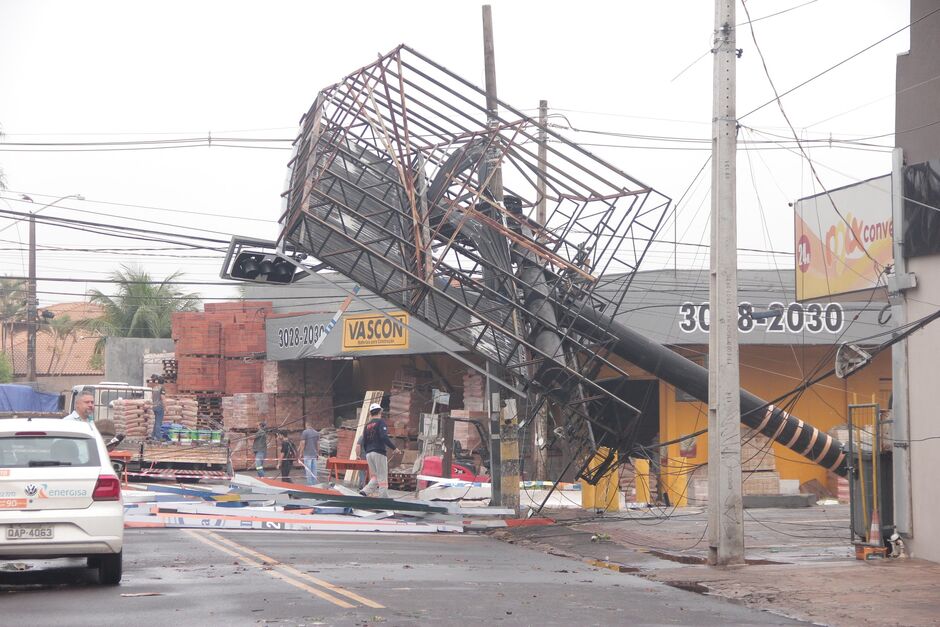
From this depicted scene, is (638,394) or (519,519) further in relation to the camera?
(638,394)

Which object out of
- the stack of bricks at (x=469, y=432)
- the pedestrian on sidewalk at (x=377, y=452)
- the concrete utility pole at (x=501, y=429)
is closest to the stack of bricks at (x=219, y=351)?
the stack of bricks at (x=469, y=432)

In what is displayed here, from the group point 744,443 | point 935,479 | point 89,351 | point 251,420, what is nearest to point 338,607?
point 935,479

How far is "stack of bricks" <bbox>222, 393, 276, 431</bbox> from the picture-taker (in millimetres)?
35812

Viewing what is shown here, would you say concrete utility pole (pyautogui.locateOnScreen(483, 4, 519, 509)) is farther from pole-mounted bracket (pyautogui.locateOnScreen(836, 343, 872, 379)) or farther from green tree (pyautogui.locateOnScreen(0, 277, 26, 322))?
green tree (pyautogui.locateOnScreen(0, 277, 26, 322))

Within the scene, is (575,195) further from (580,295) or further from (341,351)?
(341,351)

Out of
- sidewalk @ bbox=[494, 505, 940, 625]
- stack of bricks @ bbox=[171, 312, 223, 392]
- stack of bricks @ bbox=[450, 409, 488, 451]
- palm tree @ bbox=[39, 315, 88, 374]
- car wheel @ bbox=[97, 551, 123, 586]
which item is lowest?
sidewalk @ bbox=[494, 505, 940, 625]

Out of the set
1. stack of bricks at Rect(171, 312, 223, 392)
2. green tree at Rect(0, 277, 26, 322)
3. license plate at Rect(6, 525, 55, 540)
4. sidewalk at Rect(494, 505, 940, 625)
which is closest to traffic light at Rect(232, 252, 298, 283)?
sidewalk at Rect(494, 505, 940, 625)

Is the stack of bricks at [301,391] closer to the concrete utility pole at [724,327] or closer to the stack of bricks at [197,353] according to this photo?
the stack of bricks at [197,353]

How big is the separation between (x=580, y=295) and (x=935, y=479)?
687cm

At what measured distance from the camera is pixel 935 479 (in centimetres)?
1359

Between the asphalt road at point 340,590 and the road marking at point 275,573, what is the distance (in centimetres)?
1

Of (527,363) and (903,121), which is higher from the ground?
(903,121)

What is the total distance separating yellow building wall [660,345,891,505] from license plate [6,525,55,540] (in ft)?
72.3

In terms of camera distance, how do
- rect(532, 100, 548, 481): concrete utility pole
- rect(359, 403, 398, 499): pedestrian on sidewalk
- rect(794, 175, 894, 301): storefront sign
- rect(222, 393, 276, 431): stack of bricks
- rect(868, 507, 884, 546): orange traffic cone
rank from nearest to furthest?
rect(868, 507, 884, 546): orange traffic cone
rect(794, 175, 894, 301): storefront sign
rect(532, 100, 548, 481): concrete utility pole
rect(359, 403, 398, 499): pedestrian on sidewalk
rect(222, 393, 276, 431): stack of bricks
